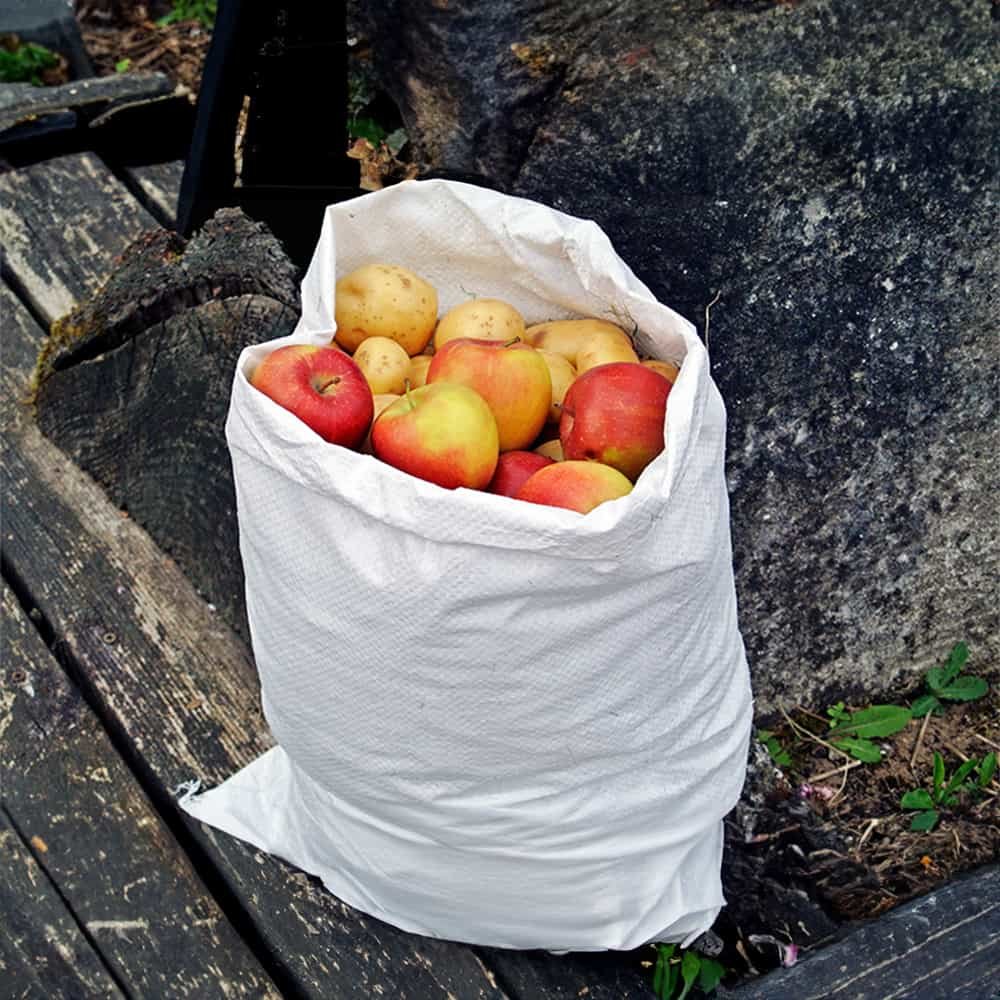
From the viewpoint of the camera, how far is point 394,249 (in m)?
1.77

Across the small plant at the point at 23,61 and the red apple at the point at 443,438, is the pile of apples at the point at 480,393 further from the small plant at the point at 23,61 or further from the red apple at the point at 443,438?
the small plant at the point at 23,61

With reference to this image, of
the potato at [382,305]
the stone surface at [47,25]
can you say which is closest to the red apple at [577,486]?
the potato at [382,305]

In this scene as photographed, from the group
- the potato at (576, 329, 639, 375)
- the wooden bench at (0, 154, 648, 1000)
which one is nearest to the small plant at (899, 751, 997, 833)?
the wooden bench at (0, 154, 648, 1000)

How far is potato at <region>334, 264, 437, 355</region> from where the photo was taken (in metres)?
1.68

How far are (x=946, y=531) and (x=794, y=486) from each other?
0.98 ft

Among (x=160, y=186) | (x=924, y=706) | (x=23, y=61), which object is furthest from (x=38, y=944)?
(x=23, y=61)

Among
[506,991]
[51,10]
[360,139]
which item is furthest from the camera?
[51,10]

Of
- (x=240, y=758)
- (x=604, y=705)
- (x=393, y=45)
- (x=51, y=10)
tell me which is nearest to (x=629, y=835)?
(x=604, y=705)

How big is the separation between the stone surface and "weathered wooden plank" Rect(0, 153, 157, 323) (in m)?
1.35

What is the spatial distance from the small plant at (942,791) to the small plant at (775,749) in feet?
0.60

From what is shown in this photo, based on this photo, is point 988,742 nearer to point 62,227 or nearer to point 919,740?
point 919,740

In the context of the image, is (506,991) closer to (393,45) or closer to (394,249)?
(394,249)

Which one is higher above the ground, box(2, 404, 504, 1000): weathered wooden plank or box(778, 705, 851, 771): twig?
box(2, 404, 504, 1000): weathered wooden plank

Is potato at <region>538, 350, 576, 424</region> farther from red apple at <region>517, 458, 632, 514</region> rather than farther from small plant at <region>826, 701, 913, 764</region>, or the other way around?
small plant at <region>826, 701, 913, 764</region>
